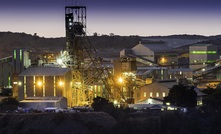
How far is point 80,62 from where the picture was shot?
3756cm

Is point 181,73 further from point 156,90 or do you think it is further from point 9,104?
point 9,104

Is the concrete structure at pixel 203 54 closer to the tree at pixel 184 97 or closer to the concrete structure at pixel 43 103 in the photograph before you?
the tree at pixel 184 97

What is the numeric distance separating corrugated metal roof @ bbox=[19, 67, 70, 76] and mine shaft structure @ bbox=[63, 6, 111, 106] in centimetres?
121

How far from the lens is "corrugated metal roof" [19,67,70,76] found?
35.2 meters

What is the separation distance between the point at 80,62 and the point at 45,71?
2707 mm

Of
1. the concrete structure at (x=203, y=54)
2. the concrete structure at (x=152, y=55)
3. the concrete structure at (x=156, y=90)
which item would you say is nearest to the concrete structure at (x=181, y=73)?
the concrete structure at (x=152, y=55)

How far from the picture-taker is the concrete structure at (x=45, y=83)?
3500 cm

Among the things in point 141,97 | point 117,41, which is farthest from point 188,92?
point 117,41

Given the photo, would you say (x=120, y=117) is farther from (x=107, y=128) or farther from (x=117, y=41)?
(x=117, y=41)

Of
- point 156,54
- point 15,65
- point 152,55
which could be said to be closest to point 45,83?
point 15,65

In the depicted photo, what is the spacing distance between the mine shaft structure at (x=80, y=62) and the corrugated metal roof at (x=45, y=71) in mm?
1208

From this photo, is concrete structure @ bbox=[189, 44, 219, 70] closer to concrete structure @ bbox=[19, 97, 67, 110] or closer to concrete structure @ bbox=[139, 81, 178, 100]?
concrete structure @ bbox=[139, 81, 178, 100]

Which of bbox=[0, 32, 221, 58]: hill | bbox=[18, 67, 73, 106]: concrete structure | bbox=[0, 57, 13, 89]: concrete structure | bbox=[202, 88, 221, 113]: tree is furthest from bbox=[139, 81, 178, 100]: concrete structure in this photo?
bbox=[0, 32, 221, 58]: hill

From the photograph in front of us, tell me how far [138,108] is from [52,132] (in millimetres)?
7129
